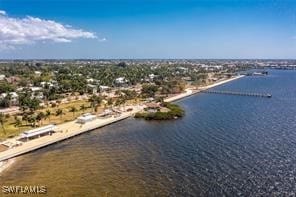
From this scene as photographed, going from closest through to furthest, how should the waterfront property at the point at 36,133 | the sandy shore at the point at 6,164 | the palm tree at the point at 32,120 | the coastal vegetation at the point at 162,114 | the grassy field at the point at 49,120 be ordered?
1. the sandy shore at the point at 6,164
2. the waterfront property at the point at 36,133
3. the grassy field at the point at 49,120
4. the palm tree at the point at 32,120
5. the coastal vegetation at the point at 162,114

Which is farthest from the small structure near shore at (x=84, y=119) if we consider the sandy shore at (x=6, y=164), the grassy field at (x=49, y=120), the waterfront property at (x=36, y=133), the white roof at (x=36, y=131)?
the sandy shore at (x=6, y=164)

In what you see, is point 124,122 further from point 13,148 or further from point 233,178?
point 233,178

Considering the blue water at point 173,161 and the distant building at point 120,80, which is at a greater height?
the distant building at point 120,80

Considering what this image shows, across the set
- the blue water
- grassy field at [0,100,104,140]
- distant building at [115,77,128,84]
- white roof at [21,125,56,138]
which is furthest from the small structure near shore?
distant building at [115,77,128,84]

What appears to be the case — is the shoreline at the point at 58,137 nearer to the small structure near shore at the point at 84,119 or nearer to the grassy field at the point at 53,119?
the small structure near shore at the point at 84,119

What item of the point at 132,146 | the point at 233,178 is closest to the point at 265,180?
the point at 233,178

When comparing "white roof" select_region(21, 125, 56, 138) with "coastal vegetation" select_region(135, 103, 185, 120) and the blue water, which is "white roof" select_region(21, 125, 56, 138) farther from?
"coastal vegetation" select_region(135, 103, 185, 120)

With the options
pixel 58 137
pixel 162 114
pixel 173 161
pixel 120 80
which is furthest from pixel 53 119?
pixel 120 80

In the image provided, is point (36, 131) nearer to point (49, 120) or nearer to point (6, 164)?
point (6, 164)
